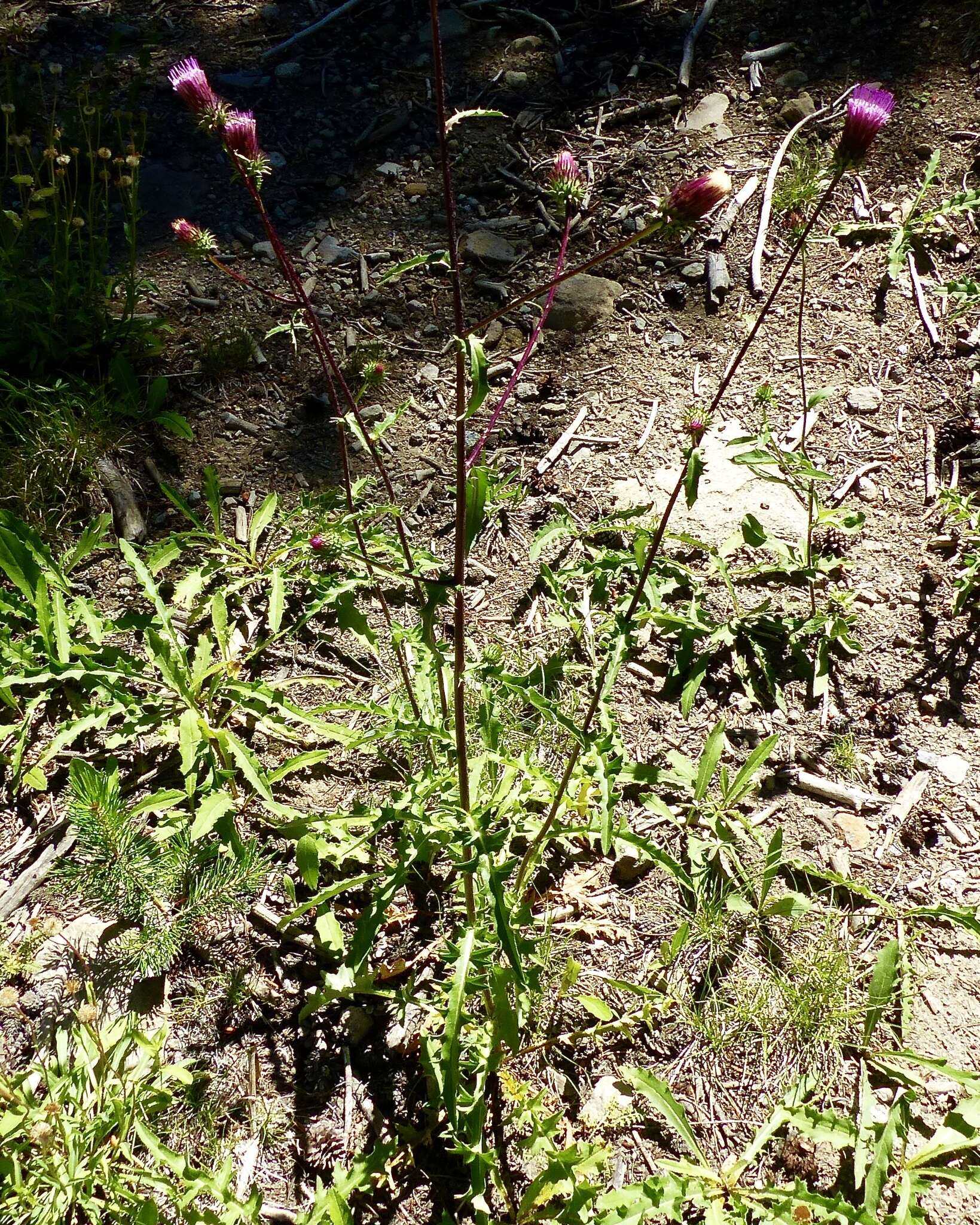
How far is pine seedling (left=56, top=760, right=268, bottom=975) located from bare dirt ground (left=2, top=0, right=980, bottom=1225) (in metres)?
0.10

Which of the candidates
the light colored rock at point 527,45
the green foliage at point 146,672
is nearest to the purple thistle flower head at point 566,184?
the green foliage at point 146,672

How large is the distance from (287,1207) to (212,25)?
15.7 ft

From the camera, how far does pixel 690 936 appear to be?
2.40m

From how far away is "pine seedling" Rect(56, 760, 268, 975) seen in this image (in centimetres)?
241

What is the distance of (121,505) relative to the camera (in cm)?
315

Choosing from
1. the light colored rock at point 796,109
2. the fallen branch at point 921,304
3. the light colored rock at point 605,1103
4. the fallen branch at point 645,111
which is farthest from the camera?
the fallen branch at point 645,111

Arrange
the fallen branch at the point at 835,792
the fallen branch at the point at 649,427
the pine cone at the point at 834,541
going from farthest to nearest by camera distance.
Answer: the fallen branch at the point at 649,427
the pine cone at the point at 834,541
the fallen branch at the point at 835,792

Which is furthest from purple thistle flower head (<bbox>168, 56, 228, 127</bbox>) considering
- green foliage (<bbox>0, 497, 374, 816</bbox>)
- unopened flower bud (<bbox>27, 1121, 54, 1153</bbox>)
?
unopened flower bud (<bbox>27, 1121, 54, 1153</bbox>)

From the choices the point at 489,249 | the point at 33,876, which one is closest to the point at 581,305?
the point at 489,249

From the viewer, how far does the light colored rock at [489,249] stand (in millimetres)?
3721

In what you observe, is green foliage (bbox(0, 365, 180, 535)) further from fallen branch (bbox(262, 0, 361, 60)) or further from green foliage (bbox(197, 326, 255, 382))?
fallen branch (bbox(262, 0, 361, 60))

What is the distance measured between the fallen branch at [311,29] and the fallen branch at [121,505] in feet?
7.82

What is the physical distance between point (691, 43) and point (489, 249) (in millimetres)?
1417

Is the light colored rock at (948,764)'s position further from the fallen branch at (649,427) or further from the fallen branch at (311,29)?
the fallen branch at (311,29)
